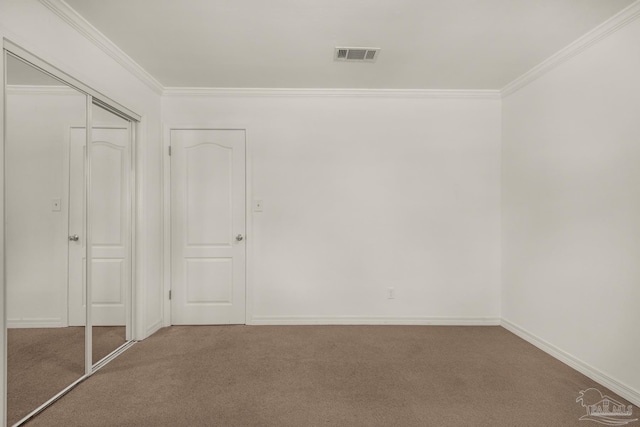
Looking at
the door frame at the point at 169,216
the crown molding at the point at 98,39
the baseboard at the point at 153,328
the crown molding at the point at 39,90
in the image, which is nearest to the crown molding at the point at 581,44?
the door frame at the point at 169,216

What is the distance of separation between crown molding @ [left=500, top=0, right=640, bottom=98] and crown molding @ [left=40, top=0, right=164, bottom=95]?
3.94 metres

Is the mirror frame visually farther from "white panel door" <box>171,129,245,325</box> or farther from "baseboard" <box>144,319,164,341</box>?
"white panel door" <box>171,129,245,325</box>

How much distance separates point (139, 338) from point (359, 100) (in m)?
3.52

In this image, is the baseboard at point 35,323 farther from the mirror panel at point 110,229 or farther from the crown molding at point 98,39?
the crown molding at point 98,39

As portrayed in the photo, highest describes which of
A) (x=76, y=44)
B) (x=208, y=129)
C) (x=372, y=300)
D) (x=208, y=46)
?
(x=208, y=46)

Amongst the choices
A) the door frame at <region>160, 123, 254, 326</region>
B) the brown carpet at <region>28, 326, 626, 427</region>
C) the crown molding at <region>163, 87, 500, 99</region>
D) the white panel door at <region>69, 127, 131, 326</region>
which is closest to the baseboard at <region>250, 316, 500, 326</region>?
the brown carpet at <region>28, 326, 626, 427</region>

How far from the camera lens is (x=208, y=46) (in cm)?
276

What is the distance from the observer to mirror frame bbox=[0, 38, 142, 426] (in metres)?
1.79

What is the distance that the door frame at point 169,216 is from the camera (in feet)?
12.0

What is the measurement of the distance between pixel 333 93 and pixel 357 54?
0.83m

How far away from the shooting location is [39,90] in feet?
6.75

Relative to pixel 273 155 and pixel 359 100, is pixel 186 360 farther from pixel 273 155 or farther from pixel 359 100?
pixel 359 100

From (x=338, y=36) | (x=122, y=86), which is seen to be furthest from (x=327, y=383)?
(x=122, y=86)

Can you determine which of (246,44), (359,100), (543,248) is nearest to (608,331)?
(543,248)
